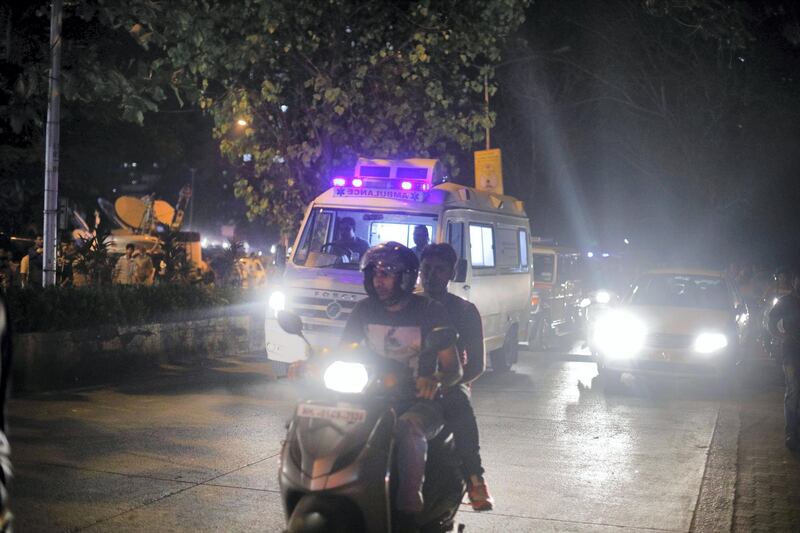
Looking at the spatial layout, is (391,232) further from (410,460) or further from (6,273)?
(410,460)

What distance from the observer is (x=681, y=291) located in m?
14.9

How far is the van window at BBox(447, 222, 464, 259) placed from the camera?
13031 mm

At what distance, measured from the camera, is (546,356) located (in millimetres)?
18516

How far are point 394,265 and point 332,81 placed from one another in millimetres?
14031

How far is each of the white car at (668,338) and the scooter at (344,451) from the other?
8.88 metres

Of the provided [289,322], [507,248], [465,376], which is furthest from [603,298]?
[289,322]

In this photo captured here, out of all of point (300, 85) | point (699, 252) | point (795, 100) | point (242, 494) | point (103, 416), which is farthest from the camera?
point (699, 252)

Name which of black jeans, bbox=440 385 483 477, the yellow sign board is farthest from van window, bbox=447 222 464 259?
the yellow sign board

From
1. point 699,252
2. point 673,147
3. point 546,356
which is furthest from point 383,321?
point 699,252

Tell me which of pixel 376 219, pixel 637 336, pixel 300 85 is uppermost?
pixel 300 85

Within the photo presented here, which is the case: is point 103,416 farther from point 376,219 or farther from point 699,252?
point 699,252

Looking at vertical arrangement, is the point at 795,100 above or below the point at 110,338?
above

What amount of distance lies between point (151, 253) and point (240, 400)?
794cm

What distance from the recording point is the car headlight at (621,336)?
43.6 ft
